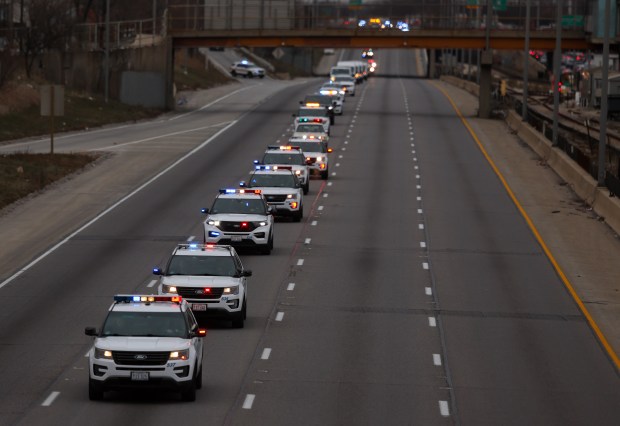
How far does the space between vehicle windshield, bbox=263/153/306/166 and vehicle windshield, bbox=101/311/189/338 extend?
28704 mm

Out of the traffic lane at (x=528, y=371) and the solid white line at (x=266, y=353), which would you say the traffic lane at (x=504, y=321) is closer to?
the traffic lane at (x=528, y=371)

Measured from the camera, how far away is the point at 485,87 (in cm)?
8400

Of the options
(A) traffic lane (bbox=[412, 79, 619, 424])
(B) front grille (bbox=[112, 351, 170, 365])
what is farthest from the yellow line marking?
(B) front grille (bbox=[112, 351, 170, 365])

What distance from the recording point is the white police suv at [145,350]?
19500mm

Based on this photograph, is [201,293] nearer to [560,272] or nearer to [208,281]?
[208,281]

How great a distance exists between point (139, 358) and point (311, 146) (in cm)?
3582

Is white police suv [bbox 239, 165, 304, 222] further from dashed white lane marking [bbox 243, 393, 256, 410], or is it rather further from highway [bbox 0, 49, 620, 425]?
dashed white lane marking [bbox 243, 393, 256, 410]

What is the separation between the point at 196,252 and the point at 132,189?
23654 mm

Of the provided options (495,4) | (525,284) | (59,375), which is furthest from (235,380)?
(495,4)

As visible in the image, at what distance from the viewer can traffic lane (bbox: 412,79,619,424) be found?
847 inches

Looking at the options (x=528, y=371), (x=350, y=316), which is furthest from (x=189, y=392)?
(x=350, y=316)

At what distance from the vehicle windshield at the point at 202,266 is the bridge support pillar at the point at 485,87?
5906 cm

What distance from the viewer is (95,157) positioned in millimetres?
59062

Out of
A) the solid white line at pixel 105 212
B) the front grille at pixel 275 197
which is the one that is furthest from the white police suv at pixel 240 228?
the front grille at pixel 275 197
